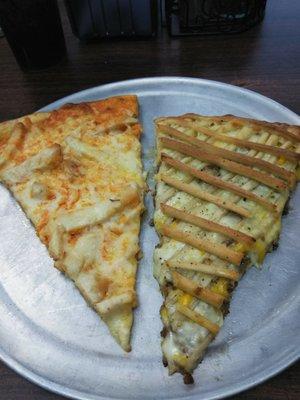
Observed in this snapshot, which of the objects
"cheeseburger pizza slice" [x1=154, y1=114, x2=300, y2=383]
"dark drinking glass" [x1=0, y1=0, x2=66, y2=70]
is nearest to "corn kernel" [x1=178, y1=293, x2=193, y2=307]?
"cheeseburger pizza slice" [x1=154, y1=114, x2=300, y2=383]

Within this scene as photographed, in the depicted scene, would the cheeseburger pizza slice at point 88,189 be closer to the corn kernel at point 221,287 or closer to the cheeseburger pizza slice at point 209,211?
the cheeseburger pizza slice at point 209,211

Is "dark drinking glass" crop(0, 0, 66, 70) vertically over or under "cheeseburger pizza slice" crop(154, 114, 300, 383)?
over

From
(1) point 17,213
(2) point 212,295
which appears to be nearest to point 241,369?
(2) point 212,295

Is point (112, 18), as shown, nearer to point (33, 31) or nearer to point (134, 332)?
point (33, 31)

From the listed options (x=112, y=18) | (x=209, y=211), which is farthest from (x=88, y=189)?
(x=112, y=18)

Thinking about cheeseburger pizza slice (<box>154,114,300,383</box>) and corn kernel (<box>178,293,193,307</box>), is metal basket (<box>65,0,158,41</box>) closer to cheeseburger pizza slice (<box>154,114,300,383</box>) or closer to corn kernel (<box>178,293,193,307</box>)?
cheeseburger pizza slice (<box>154,114,300,383</box>)

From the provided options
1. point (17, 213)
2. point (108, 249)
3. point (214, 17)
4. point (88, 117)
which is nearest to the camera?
point (108, 249)

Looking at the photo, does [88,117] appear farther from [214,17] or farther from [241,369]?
[241,369]
